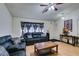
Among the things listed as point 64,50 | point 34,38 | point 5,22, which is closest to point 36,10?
point 34,38

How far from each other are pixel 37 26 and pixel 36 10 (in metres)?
0.36

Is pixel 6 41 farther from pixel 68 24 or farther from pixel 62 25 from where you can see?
pixel 68 24

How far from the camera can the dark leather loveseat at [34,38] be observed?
1933mm

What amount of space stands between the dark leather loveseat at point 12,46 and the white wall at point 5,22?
0.11m

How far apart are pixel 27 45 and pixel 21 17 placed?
0.63 metres

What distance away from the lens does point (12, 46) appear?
1927mm

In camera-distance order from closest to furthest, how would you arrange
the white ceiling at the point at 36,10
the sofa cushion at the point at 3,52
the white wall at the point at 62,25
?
the sofa cushion at the point at 3,52 < the white ceiling at the point at 36,10 < the white wall at the point at 62,25

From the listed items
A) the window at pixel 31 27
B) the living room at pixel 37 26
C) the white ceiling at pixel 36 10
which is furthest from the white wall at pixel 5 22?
the window at pixel 31 27

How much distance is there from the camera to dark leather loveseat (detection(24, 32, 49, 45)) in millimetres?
1933

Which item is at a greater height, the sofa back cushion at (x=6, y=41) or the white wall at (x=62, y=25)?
the white wall at (x=62, y=25)

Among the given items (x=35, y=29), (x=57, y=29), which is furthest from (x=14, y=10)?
(x=57, y=29)

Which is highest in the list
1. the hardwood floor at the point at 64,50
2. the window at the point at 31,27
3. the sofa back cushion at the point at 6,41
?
the window at the point at 31,27

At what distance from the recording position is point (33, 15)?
196 cm

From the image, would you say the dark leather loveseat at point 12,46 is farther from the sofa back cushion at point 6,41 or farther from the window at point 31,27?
the window at point 31,27
